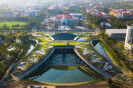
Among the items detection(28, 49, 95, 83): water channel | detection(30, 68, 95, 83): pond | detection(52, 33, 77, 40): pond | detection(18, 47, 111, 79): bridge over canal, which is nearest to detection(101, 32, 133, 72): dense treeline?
detection(18, 47, 111, 79): bridge over canal

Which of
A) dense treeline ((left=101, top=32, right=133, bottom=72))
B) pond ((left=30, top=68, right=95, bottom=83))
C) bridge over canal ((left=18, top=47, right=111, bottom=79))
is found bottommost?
pond ((left=30, top=68, right=95, bottom=83))

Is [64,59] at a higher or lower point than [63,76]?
higher

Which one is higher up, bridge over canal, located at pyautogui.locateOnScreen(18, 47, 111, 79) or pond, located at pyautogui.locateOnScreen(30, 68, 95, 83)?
bridge over canal, located at pyautogui.locateOnScreen(18, 47, 111, 79)

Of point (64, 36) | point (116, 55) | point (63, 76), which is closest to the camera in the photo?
point (63, 76)

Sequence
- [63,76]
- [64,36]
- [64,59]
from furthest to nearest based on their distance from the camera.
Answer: [64,36], [64,59], [63,76]

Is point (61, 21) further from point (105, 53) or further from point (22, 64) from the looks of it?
point (22, 64)

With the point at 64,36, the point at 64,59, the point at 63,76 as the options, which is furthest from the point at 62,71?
the point at 64,36

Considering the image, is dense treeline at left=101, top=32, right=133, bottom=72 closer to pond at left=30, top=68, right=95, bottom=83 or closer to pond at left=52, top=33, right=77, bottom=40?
pond at left=30, top=68, right=95, bottom=83

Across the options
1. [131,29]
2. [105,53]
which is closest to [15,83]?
[105,53]

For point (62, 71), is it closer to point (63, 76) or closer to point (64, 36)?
point (63, 76)

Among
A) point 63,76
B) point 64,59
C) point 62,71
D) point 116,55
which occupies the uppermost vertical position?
point 116,55
